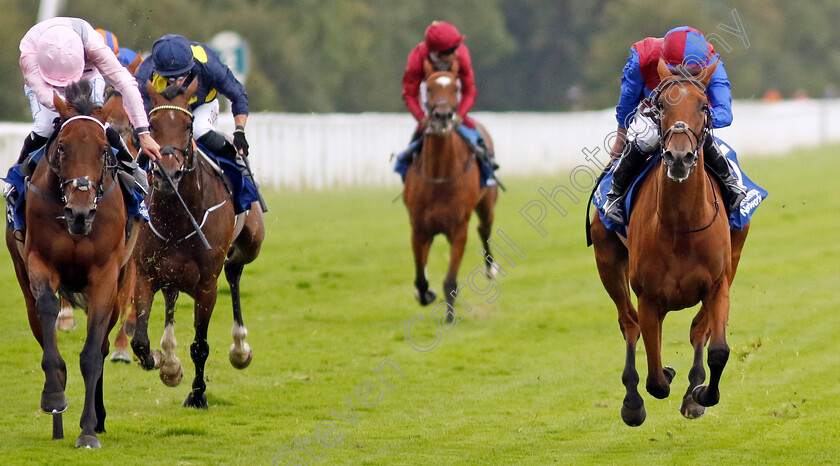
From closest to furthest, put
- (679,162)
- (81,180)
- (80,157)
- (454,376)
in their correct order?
(679,162)
(81,180)
(80,157)
(454,376)

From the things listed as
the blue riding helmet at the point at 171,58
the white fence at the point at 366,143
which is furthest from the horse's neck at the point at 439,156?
the white fence at the point at 366,143

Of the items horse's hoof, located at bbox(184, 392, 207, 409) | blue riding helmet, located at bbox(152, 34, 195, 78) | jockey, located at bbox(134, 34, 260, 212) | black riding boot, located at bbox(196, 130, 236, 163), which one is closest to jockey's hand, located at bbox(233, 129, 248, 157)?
jockey, located at bbox(134, 34, 260, 212)

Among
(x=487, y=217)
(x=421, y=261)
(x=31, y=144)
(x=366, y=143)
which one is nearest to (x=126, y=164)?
(x=31, y=144)

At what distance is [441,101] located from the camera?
10.5 meters

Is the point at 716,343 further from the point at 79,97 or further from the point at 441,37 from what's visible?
the point at 441,37

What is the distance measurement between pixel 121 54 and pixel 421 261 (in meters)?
3.04

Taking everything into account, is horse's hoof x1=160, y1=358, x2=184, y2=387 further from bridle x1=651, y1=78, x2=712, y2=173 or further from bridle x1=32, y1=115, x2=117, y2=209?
bridle x1=651, y1=78, x2=712, y2=173

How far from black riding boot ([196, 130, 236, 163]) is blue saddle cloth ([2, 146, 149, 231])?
47.1 inches

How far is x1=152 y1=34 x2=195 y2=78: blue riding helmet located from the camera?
7.47 meters

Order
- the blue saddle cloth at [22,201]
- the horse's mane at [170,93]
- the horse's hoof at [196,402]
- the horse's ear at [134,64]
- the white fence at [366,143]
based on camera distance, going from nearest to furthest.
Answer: the blue saddle cloth at [22,201], the horse's mane at [170,93], the horse's hoof at [196,402], the horse's ear at [134,64], the white fence at [366,143]

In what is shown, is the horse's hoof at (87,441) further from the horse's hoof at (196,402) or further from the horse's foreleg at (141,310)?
the horse's hoof at (196,402)

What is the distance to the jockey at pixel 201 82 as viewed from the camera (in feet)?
24.6

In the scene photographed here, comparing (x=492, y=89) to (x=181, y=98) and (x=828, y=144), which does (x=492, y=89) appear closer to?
(x=828, y=144)

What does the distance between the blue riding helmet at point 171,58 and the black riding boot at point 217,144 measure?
1.96 ft
